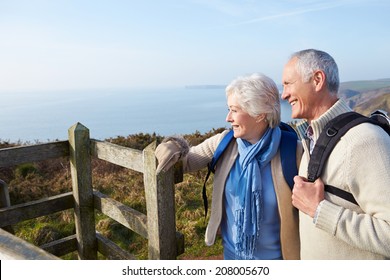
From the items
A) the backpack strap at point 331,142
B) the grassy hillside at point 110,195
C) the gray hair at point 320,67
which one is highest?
the gray hair at point 320,67

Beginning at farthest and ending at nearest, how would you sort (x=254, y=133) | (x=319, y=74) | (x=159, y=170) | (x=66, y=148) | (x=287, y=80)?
(x=66, y=148)
(x=159, y=170)
(x=254, y=133)
(x=287, y=80)
(x=319, y=74)

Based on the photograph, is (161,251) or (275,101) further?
(161,251)

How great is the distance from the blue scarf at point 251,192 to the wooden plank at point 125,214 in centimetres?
102

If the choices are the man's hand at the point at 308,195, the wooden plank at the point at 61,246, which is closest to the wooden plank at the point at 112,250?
the wooden plank at the point at 61,246

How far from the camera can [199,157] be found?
279 centimetres

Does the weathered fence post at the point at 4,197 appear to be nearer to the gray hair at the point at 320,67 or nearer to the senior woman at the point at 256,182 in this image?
the senior woman at the point at 256,182

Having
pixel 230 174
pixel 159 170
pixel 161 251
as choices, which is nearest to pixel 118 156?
pixel 159 170

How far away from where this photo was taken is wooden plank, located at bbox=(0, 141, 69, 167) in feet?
11.6

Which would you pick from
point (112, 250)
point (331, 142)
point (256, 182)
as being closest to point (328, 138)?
point (331, 142)

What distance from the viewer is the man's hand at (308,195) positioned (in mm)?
1917

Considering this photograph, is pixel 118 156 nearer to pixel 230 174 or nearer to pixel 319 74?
pixel 230 174

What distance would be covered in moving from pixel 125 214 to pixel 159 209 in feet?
2.20

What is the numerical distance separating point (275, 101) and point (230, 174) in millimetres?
616
